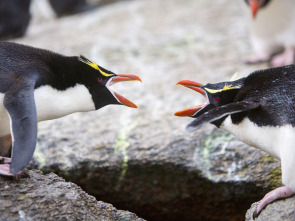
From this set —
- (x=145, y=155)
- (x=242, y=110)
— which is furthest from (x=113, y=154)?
(x=242, y=110)

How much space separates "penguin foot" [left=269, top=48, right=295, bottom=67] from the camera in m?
3.84

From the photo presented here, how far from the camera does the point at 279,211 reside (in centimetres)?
177

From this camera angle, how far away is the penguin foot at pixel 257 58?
12.7 ft

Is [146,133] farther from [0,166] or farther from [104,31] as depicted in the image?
[104,31]

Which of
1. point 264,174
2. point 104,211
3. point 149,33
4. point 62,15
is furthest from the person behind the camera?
point 62,15

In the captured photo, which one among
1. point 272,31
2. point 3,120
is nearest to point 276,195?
point 3,120

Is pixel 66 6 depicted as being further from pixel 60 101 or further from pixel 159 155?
pixel 60 101

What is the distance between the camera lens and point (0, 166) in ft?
6.13

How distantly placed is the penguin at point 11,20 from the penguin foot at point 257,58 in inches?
104

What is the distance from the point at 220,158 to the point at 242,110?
85cm

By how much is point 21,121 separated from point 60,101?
0.30 meters

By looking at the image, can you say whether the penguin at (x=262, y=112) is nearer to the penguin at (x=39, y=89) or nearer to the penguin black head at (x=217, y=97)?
the penguin black head at (x=217, y=97)

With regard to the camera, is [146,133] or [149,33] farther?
[149,33]

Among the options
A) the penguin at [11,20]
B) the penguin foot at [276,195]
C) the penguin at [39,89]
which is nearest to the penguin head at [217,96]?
the penguin at [39,89]
